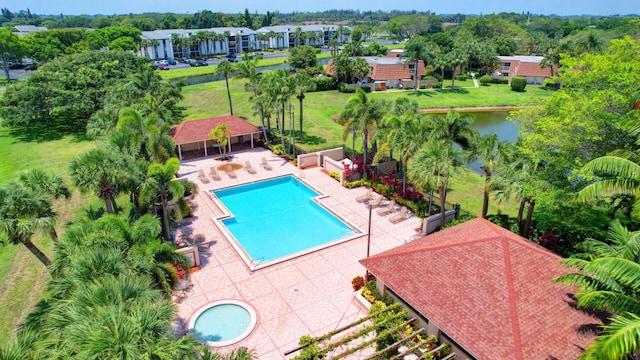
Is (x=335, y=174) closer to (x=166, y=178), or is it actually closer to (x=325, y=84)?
(x=166, y=178)

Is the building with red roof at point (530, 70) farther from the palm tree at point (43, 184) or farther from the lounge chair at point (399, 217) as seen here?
the palm tree at point (43, 184)

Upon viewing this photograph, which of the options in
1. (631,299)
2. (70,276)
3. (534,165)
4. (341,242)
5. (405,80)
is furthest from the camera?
(405,80)

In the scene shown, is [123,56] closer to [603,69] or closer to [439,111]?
[439,111]

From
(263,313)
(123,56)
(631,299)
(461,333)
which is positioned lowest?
(263,313)

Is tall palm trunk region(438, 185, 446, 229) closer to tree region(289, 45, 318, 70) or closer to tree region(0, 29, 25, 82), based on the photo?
tree region(289, 45, 318, 70)

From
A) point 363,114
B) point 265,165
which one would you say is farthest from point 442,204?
point 265,165

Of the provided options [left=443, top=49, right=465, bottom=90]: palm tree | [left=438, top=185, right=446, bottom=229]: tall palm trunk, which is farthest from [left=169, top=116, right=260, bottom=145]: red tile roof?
[left=443, top=49, right=465, bottom=90]: palm tree

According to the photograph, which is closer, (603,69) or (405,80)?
(603,69)

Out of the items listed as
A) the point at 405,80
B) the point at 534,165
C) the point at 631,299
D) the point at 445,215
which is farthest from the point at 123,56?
the point at 631,299
